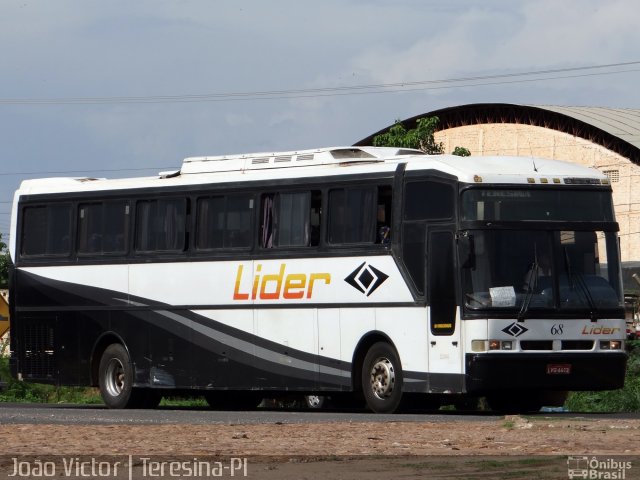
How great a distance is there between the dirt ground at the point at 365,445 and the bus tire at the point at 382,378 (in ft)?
11.4

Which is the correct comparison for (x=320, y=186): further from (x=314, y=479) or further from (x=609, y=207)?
(x=314, y=479)

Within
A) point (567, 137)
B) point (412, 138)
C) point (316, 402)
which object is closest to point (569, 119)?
point (567, 137)

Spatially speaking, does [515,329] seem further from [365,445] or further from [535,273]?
[365,445]

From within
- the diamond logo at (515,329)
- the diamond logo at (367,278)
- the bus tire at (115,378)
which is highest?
the diamond logo at (367,278)

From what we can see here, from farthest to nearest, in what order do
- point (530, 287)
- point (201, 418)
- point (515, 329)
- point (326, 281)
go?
point (326, 281), point (530, 287), point (515, 329), point (201, 418)

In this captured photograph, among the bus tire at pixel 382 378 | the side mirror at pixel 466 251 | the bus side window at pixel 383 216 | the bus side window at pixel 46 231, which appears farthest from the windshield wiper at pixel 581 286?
the bus side window at pixel 46 231

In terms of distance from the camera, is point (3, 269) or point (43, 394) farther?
point (3, 269)

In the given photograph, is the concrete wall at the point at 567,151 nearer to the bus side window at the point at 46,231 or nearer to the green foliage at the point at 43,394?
the green foliage at the point at 43,394

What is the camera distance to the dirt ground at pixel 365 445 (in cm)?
1241

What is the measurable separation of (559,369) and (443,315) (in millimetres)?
1669

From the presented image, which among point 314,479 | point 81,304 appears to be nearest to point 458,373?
point 81,304

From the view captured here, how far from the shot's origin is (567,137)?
72.6 meters

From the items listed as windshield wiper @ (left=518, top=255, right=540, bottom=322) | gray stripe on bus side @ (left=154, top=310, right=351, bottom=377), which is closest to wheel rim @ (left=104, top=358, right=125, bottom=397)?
gray stripe on bus side @ (left=154, top=310, right=351, bottom=377)

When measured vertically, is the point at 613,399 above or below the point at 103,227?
below
